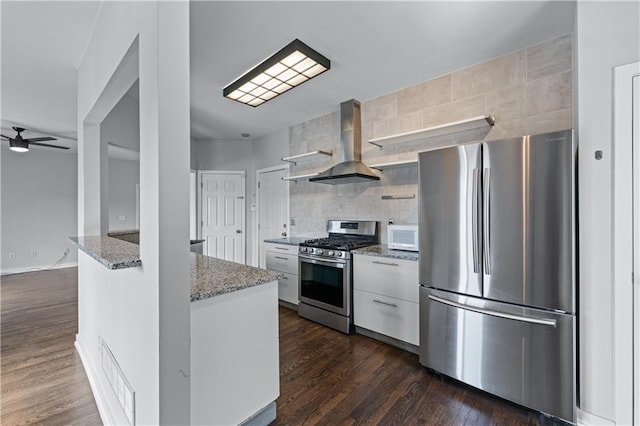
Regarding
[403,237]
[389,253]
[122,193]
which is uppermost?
[122,193]

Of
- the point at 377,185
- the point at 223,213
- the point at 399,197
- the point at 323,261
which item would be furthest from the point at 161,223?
the point at 223,213

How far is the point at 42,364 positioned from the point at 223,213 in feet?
10.8

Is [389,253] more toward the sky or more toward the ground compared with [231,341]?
more toward the sky

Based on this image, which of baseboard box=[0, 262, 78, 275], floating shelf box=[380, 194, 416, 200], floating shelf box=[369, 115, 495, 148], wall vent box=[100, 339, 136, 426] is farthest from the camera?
baseboard box=[0, 262, 78, 275]

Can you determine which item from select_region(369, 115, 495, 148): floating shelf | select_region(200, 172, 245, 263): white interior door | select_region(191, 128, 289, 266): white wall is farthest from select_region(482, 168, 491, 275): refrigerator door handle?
select_region(200, 172, 245, 263): white interior door

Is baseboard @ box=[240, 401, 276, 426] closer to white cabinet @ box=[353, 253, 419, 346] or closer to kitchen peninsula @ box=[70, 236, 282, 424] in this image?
kitchen peninsula @ box=[70, 236, 282, 424]

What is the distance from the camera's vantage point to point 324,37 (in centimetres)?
218

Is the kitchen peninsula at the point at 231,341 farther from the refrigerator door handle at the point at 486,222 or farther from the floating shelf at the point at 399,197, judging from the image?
→ the floating shelf at the point at 399,197

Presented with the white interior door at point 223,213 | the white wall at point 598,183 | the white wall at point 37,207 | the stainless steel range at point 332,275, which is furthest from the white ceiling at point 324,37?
the white wall at point 37,207

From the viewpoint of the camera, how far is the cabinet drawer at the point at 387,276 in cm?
251

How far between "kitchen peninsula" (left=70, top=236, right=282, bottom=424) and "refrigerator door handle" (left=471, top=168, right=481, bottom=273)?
1405mm

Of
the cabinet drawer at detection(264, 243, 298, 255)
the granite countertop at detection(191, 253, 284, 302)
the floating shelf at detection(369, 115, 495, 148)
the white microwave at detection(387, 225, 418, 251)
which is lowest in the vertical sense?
the cabinet drawer at detection(264, 243, 298, 255)

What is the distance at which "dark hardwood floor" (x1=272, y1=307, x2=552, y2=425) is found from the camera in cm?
174

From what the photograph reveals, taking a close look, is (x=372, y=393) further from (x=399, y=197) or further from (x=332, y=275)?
(x=399, y=197)
